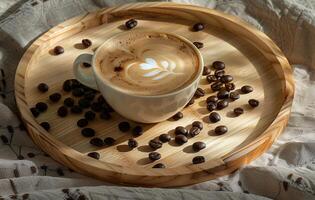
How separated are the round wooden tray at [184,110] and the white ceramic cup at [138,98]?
0.04m

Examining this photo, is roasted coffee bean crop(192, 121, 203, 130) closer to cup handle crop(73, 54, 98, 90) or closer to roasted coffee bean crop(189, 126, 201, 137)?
roasted coffee bean crop(189, 126, 201, 137)

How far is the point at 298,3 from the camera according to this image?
136 cm

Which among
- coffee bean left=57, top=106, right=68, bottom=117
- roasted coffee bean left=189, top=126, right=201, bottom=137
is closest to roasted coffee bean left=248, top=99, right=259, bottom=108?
roasted coffee bean left=189, top=126, right=201, bottom=137

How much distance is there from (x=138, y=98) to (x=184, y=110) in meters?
0.13

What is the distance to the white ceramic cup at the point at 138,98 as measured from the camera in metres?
1.03

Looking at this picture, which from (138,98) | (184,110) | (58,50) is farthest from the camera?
(58,50)

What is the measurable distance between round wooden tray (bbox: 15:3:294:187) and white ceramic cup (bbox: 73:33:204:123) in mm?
38

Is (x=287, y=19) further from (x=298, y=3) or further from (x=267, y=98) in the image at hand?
(x=267, y=98)

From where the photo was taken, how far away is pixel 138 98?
1022 millimetres

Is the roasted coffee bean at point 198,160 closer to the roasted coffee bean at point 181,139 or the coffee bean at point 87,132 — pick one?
the roasted coffee bean at point 181,139

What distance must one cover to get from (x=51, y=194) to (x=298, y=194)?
366mm

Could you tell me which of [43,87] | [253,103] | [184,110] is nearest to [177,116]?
[184,110]

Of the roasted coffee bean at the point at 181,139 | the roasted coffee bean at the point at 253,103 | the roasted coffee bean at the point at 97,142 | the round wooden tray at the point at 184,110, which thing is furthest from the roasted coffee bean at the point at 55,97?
the roasted coffee bean at the point at 253,103

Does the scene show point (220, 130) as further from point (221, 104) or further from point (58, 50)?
point (58, 50)
